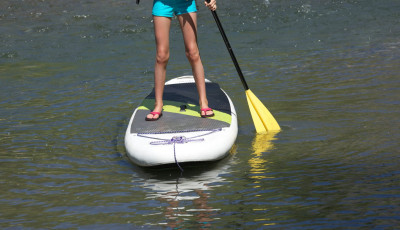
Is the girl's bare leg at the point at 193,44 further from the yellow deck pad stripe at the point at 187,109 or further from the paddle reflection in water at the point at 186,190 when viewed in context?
the paddle reflection in water at the point at 186,190

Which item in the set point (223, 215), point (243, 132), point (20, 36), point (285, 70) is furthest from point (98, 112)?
point (20, 36)

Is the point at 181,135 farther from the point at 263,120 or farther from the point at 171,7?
the point at 263,120

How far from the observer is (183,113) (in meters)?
7.16

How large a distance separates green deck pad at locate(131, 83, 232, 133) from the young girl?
0.13 meters

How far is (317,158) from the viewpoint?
21.1 ft

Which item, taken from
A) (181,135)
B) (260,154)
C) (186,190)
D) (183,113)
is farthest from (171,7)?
(186,190)

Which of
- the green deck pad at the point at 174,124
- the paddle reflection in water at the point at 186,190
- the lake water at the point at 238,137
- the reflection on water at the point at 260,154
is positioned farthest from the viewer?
the green deck pad at the point at 174,124

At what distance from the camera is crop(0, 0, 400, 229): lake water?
5316mm

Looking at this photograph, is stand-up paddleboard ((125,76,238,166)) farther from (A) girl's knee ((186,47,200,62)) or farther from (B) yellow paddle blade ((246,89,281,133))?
(A) girl's knee ((186,47,200,62))

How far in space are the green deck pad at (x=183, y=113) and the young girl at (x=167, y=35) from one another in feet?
0.44

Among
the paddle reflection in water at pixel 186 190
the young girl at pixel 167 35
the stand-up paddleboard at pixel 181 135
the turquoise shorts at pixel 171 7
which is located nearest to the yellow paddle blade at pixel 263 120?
the stand-up paddleboard at pixel 181 135

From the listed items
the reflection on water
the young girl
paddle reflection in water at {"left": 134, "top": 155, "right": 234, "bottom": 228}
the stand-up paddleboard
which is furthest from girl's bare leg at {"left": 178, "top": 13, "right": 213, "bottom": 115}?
paddle reflection in water at {"left": 134, "top": 155, "right": 234, "bottom": 228}

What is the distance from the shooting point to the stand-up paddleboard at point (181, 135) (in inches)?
244

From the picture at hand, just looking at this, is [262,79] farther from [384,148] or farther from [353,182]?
[353,182]
